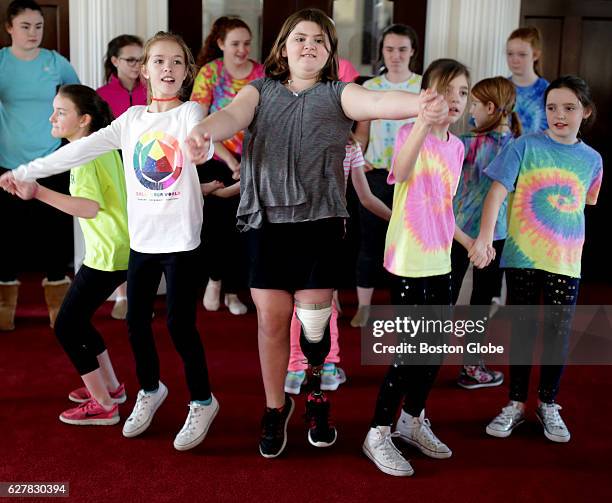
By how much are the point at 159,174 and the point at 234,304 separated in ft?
5.87

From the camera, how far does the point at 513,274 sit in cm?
244

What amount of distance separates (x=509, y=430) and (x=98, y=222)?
4.82ft

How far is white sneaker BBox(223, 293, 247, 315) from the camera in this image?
3858mm

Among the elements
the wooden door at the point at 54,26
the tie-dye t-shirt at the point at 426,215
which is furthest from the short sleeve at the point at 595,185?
the wooden door at the point at 54,26

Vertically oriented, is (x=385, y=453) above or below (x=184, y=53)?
below

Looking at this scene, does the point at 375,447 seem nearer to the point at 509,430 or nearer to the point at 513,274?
the point at 509,430

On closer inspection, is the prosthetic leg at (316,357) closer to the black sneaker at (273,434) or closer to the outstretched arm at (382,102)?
the black sneaker at (273,434)

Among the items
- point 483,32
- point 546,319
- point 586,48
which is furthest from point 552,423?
point 586,48

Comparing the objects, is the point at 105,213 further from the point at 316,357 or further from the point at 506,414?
the point at 506,414

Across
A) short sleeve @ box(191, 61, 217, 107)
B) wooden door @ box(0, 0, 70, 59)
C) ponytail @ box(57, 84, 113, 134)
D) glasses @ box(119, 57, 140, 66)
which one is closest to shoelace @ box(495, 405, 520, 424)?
ponytail @ box(57, 84, 113, 134)

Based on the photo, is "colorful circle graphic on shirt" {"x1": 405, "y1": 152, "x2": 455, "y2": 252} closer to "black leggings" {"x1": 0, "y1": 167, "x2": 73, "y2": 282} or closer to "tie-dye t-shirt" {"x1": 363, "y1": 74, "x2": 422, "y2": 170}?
"tie-dye t-shirt" {"x1": 363, "y1": 74, "x2": 422, "y2": 170}

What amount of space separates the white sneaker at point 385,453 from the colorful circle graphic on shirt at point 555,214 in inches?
29.0

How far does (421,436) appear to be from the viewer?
2287mm

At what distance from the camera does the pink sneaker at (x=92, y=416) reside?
2.43 m
